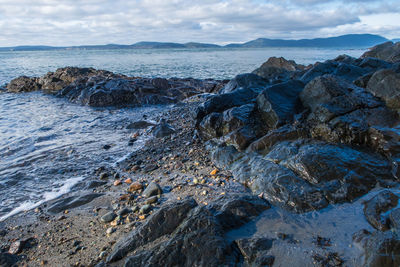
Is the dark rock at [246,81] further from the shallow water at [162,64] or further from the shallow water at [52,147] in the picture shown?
the shallow water at [162,64]

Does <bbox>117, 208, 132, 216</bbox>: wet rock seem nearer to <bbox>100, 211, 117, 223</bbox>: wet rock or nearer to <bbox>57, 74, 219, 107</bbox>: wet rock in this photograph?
<bbox>100, 211, 117, 223</bbox>: wet rock

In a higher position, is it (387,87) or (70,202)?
(387,87)

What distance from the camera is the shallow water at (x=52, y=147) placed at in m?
6.61

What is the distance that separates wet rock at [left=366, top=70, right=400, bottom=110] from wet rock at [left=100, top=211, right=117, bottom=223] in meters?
7.72

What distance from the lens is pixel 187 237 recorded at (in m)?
3.63

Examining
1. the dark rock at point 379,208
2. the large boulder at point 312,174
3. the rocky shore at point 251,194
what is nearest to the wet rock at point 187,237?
the rocky shore at point 251,194

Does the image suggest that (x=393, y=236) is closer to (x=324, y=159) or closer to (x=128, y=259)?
(x=324, y=159)

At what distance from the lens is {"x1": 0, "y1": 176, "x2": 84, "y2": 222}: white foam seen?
570cm

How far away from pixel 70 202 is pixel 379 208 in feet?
19.7

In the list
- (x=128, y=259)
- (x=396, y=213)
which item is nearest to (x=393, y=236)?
(x=396, y=213)

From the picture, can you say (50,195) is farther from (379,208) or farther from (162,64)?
(162,64)

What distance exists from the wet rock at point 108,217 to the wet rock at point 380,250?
4.04 m

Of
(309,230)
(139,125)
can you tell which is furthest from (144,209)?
(139,125)

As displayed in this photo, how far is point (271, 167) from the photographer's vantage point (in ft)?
19.5
